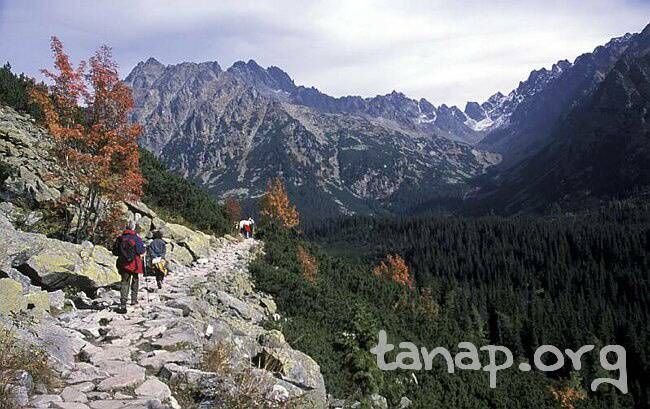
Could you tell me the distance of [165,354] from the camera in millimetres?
11289

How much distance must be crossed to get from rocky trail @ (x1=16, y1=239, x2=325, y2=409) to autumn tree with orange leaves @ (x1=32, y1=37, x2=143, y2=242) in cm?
541

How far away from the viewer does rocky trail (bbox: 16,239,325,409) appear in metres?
8.61

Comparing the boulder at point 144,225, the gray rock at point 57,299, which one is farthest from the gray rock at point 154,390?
the boulder at point 144,225

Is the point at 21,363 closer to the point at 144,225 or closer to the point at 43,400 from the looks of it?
the point at 43,400

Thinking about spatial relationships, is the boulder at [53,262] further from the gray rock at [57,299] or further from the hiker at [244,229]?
the hiker at [244,229]

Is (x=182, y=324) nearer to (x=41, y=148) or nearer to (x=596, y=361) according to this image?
(x=41, y=148)

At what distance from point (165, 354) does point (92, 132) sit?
15.5 metres

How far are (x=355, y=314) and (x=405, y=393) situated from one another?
5.71 metres

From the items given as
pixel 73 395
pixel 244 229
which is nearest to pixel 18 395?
pixel 73 395

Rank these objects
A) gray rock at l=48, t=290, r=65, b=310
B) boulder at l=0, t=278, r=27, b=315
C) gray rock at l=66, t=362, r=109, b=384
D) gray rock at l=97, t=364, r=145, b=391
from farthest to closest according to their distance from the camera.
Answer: gray rock at l=48, t=290, r=65, b=310 → boulder at l=0, t=278, r=27, b=315 → gray rock at l=66, t=362, r=109, b=384 → gray rock at l=97, t=364, r=145, b=391

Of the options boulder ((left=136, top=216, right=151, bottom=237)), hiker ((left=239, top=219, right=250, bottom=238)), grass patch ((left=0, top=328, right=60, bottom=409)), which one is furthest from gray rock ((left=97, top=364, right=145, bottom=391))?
hiker ((left=239, top=219, right=250, bottom=238))

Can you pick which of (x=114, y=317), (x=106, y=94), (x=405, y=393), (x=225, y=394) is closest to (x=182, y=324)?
(x=114, y=317)

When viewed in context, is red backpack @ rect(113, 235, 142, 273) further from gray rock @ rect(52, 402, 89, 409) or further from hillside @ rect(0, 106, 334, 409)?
gray rock @ rect(52, 402, 89, 409)

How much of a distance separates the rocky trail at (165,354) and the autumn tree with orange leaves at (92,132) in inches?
213
